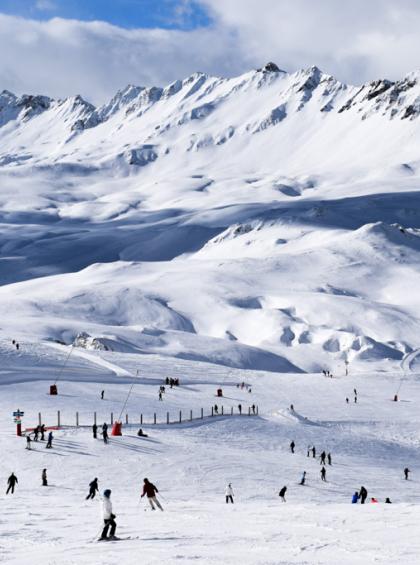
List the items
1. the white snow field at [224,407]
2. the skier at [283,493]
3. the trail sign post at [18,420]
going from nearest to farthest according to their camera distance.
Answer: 1. the white snow field at [224,407]
2. the skier at [283,493]
3. the trail sign post at [18,420]

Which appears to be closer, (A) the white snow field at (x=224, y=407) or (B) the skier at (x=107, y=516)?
(B) the skier at (x=107, y=516)

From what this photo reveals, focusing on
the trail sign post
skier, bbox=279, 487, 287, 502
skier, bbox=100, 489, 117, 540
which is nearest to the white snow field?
skier, bbox=100, 489, 117, 540

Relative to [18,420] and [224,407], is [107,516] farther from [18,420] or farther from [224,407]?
[224,407]

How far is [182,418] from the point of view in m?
63.7

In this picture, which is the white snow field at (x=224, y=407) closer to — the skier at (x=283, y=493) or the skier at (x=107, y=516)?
the skier at (x=107, y=516)

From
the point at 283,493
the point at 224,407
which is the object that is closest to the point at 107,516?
the point at 283,493

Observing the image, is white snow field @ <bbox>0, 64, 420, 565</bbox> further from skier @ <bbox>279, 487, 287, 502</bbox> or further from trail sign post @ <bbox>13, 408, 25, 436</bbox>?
trail sign post @ <bbox>13, 408, 25, 436</bbox>

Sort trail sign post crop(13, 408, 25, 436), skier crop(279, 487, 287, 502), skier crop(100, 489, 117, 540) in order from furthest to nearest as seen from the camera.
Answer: trail sign post crop(13, 408, 25, 436), skier crop(279, 487, 287, 502), skier crop(100, 489, 117, 540)

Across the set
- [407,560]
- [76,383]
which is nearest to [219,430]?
[76,383]

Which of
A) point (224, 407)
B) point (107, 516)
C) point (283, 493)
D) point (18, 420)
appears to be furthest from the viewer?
point (224, 407)

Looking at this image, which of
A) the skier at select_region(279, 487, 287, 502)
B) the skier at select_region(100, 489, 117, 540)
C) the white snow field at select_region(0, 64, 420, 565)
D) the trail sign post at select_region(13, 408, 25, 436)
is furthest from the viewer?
the trail sign post at select_region(13, 408, 25, 436)

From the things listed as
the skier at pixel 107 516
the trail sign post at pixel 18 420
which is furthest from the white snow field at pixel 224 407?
the trail sign post at pixel 18 420

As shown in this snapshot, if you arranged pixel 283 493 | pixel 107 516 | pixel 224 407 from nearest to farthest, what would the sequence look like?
pixel 107 516
pixel 283 493
pixel 224 407

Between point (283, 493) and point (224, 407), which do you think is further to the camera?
point (224, 407)
